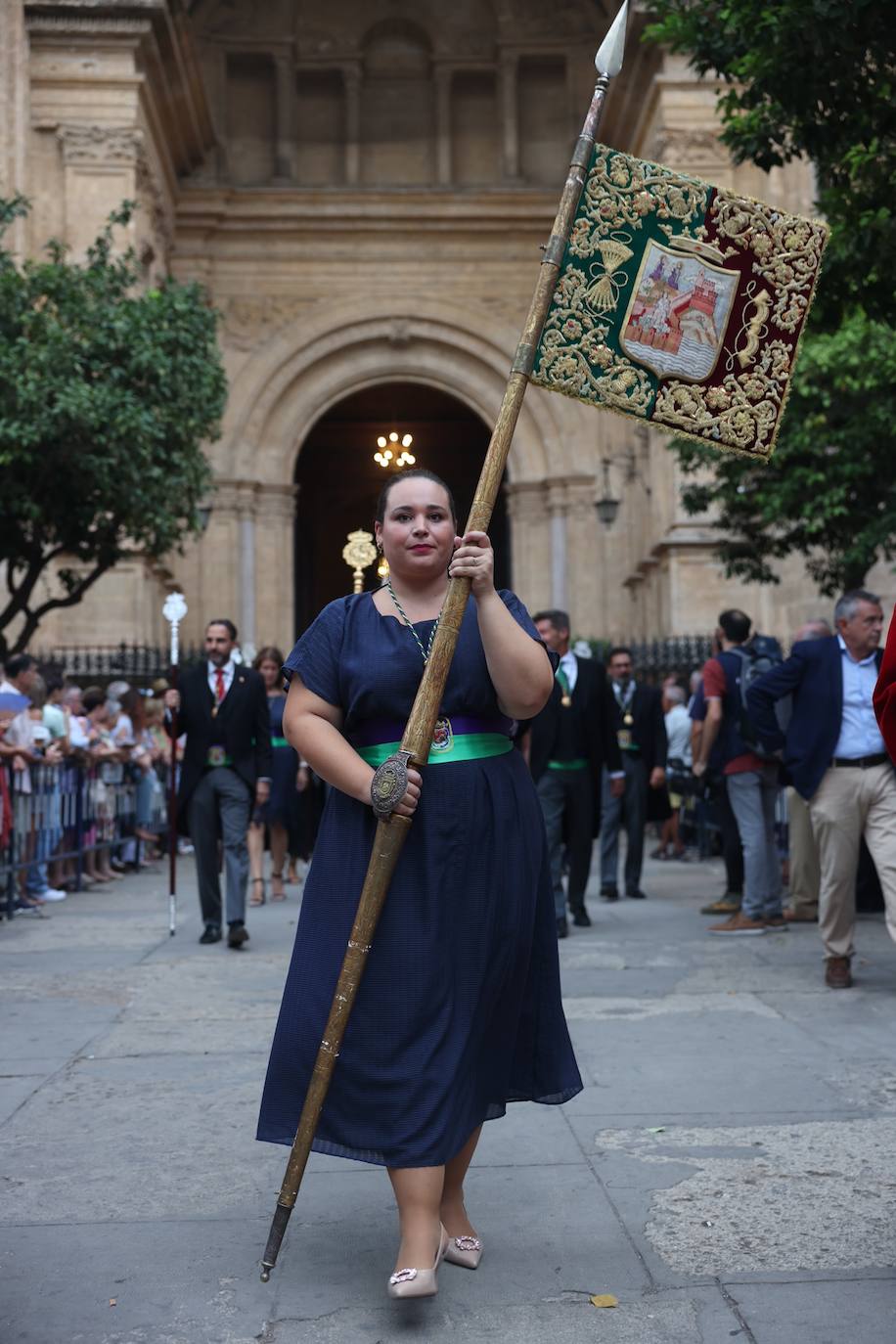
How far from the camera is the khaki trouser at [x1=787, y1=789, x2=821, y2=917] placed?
1064 centimetres

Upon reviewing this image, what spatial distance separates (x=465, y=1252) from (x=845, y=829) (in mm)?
4269

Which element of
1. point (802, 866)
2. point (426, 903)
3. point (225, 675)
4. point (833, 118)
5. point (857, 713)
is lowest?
point (802, 866)

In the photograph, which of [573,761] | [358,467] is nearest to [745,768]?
[573,761]

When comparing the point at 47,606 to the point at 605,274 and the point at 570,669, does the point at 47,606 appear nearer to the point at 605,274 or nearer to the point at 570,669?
the point at 570,669

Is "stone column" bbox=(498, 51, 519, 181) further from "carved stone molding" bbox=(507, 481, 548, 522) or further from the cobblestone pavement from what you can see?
the cobblestone pavement

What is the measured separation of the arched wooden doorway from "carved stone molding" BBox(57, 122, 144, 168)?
1085cm

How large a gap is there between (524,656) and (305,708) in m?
0.54

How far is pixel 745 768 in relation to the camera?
405 inches

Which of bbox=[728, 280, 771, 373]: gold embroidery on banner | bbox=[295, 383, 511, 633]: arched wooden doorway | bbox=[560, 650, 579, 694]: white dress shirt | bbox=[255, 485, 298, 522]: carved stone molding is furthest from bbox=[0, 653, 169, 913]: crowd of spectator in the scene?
bbox=[295, 383, 511, 633]: arched wooden doorway

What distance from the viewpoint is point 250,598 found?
29.0 m

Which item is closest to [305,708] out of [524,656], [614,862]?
[524,656]

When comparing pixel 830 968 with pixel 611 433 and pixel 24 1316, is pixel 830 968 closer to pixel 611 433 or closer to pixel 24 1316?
pixel 24 1316

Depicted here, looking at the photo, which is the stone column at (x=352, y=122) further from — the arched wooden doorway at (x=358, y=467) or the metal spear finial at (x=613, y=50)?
the metal spear finial at (x=613, y=50)

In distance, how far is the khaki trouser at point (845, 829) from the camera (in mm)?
7543
